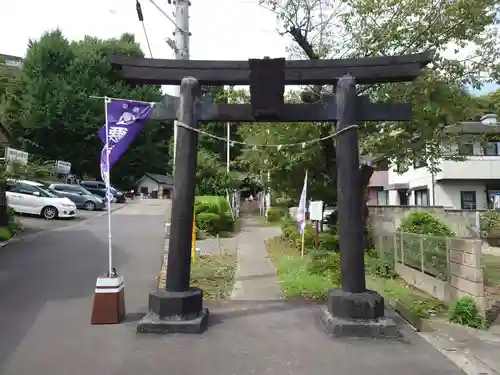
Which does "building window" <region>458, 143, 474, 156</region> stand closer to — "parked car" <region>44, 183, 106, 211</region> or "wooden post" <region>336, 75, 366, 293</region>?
"wooden post" <region>336, 75, 366, 293</region>

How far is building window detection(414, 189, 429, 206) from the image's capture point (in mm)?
31797

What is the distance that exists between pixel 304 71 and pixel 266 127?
8054mm

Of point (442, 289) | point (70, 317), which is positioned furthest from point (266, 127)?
point (70, 317)

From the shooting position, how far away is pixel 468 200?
29703 mm

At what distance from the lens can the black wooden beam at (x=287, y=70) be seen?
7.46 m

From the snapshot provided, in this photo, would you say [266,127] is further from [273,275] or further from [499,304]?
[499,304]

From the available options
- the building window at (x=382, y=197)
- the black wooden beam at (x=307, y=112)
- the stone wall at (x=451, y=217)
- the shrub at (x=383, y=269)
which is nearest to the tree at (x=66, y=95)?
the building window at (x=382, y=197)

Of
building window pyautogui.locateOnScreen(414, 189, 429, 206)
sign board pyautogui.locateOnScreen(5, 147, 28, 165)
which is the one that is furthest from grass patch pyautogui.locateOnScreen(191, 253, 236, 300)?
building window pyautogui.locateOnScreen(414, 189, 429, 206)

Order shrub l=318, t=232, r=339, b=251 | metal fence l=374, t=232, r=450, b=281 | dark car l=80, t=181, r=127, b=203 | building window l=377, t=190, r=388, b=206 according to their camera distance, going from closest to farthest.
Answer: metal fence l=374, t=232, r=450, b=281 → shrub l=318, t=232, r=339, b=251 → dark car l=80, t=181, r=127, b=203 → building window l=377, t=190, r=388, b=206

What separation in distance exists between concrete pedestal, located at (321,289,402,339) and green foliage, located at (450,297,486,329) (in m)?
2.12

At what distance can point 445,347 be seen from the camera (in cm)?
659

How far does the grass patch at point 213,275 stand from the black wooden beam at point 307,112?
3.69 m

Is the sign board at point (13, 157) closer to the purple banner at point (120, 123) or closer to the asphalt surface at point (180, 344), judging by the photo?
the asphalt surface at point (180, 344)

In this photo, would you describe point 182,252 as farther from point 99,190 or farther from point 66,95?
point 66,95
